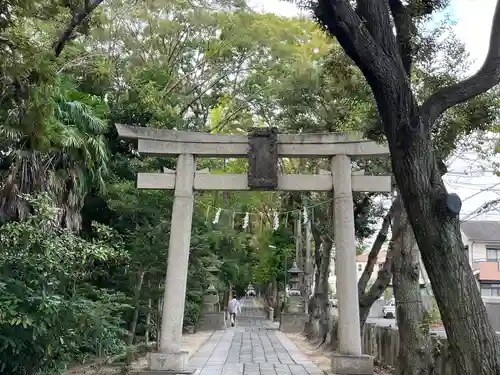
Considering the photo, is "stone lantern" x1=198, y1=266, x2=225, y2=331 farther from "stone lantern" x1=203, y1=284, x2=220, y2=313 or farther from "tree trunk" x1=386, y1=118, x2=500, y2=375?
"tree trunk" x1=386, y1=118, x2=500, y2=375

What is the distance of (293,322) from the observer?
2492 cm

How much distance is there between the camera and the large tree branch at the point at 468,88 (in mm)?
5184

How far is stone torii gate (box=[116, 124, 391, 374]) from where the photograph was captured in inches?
451

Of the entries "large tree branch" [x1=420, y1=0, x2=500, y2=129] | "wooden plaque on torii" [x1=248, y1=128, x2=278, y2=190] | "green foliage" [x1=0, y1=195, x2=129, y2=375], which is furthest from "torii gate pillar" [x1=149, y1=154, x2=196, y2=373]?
"large tree branch" [x1=420, y1=0, x2=500, y2=129]

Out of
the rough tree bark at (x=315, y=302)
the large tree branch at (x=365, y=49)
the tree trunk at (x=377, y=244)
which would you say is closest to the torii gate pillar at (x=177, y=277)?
the tree trunk at (x=377, y=244)

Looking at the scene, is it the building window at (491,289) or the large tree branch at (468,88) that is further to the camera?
the building window at (491,289)

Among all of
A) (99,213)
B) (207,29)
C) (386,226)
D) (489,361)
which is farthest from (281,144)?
(207,29)

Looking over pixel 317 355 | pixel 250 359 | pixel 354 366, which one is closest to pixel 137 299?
pixel 250 359

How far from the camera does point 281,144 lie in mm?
12031

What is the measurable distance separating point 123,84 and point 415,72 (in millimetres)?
11664

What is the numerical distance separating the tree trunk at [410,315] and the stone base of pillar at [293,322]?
16.0 metres

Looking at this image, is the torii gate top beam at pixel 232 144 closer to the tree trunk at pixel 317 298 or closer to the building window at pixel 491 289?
the tree trunk at pixel 317 298

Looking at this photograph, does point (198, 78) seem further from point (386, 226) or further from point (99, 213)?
point (386, 226)

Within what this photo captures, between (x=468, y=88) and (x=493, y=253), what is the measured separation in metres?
31.7
